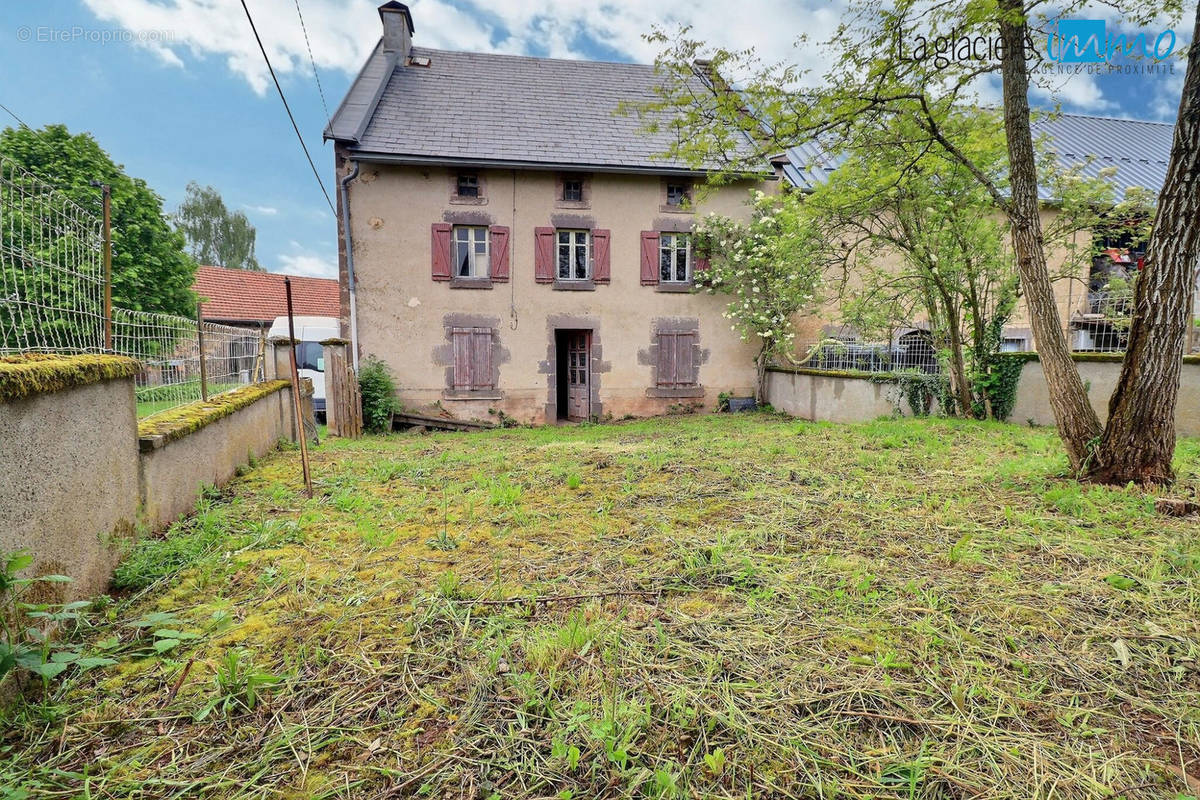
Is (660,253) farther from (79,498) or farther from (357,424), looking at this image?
(79,498)

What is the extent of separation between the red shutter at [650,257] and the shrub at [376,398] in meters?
5.81

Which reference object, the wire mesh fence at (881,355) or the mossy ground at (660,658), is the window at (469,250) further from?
the mossy ground at (660,658)

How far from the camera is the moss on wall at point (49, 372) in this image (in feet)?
5.39

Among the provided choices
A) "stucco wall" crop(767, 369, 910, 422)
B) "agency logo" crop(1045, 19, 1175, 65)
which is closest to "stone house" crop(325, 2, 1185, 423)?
"stucco wall" crop(767, 369, 910, 422)

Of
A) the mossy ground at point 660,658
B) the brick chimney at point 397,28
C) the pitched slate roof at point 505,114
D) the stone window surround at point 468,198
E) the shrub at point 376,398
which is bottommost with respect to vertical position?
the mossy ground at point 660,658

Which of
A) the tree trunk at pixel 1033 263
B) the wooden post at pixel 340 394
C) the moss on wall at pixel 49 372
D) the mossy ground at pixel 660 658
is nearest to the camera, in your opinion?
the mossy ground at pixel 660 658

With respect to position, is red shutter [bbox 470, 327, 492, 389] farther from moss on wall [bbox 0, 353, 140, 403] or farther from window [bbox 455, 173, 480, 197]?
moss on wall [bbox 0, 353, 140, 403]

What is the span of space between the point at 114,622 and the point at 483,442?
5815 mm

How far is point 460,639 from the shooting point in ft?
6.27

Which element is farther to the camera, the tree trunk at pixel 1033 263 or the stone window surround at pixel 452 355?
the stone window surround at pixel 452 355

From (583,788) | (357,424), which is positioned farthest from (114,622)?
(357,424)

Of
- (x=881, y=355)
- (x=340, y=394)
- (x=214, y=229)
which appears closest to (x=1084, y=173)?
(x=881, y=355)

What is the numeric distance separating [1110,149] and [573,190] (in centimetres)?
1607

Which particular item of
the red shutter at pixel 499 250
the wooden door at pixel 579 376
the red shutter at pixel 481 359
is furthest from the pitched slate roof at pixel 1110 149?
the red shutter at pixel 481 359
